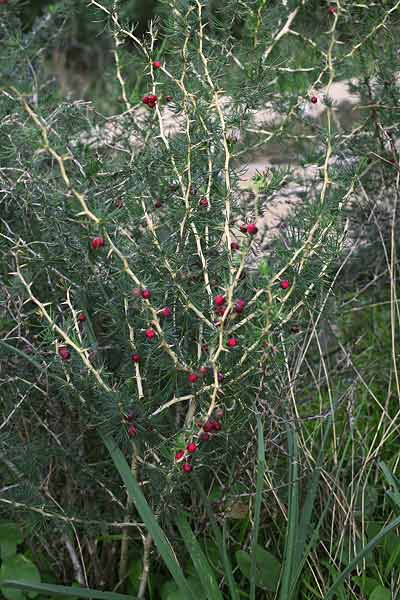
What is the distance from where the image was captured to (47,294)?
217 cm

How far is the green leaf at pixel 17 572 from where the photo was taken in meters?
1.96

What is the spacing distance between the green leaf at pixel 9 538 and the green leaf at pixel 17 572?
0.05 feet

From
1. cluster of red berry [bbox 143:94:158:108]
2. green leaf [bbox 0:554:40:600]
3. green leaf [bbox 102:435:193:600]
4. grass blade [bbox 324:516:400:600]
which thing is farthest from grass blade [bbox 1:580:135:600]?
cluster of red berry [bbox 143:94:158:108]

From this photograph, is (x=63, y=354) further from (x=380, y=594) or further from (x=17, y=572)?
(x=380, y=594)

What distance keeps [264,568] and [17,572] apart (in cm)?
61

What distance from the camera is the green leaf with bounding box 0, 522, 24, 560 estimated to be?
201 centimetres

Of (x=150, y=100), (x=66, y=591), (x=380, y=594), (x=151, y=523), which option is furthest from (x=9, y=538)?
(x=150, y=100)

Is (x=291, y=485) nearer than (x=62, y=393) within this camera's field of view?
Yes

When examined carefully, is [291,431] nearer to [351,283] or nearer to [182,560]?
[182,560]

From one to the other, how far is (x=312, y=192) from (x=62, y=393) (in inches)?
48.2

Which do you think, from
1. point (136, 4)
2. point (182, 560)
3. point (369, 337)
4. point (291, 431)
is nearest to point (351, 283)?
point (369, 337)

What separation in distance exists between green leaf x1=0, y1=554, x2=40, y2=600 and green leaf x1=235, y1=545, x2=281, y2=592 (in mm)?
509

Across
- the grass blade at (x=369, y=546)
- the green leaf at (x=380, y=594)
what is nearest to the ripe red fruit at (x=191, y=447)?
the grass blade at (x=369, y=546)

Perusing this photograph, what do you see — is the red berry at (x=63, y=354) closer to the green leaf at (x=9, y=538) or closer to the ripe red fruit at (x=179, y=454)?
the ripe red fruit at (x=179, y=454)
